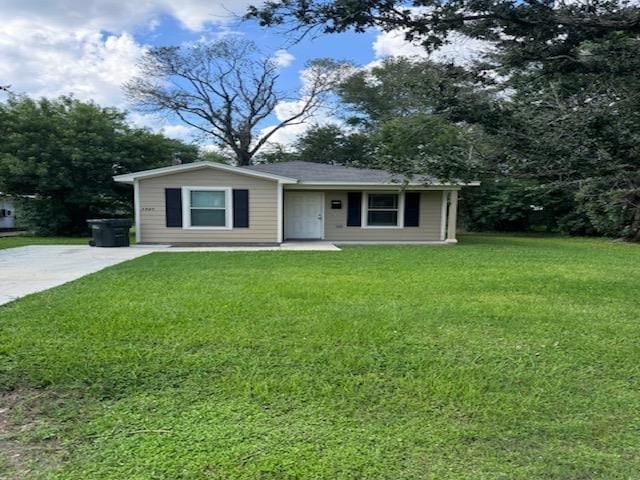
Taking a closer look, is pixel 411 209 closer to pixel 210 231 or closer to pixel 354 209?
pixel 354 209

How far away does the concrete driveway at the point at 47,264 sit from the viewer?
6664mm

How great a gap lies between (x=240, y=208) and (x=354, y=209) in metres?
3.81

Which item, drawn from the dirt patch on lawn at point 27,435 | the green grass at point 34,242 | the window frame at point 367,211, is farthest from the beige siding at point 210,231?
the dirt patch on lawn at point 27,435

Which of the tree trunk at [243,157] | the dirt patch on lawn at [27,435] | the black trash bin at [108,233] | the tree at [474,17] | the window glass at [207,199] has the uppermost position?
the tree trunk at [243,157]

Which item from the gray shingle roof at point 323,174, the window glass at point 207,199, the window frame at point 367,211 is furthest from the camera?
the window frame at point 367,211

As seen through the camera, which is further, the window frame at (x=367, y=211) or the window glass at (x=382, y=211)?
the window glass at (x=382, y=211)

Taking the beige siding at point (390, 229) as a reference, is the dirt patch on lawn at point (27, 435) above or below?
below

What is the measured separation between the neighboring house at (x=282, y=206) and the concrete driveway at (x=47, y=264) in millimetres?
1904

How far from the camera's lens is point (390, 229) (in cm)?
1509

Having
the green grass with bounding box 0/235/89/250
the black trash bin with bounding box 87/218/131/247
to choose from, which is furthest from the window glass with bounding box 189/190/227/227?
the green grass with bounding box 0/235/89/250

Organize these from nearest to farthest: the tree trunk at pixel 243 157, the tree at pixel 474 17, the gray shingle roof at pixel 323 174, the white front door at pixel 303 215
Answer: the tree at pixel 474 17 < the gray shingle roof at pixel 323 174 < the white front door at pixel 303 215 < the tree trunk at pixel 243 157

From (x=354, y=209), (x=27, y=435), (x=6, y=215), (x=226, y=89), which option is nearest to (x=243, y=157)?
(x=226, y=89)

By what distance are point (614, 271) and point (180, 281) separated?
26.3 ft

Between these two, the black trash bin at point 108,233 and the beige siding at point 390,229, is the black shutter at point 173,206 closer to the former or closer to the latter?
the black trash bin at point 108,233
